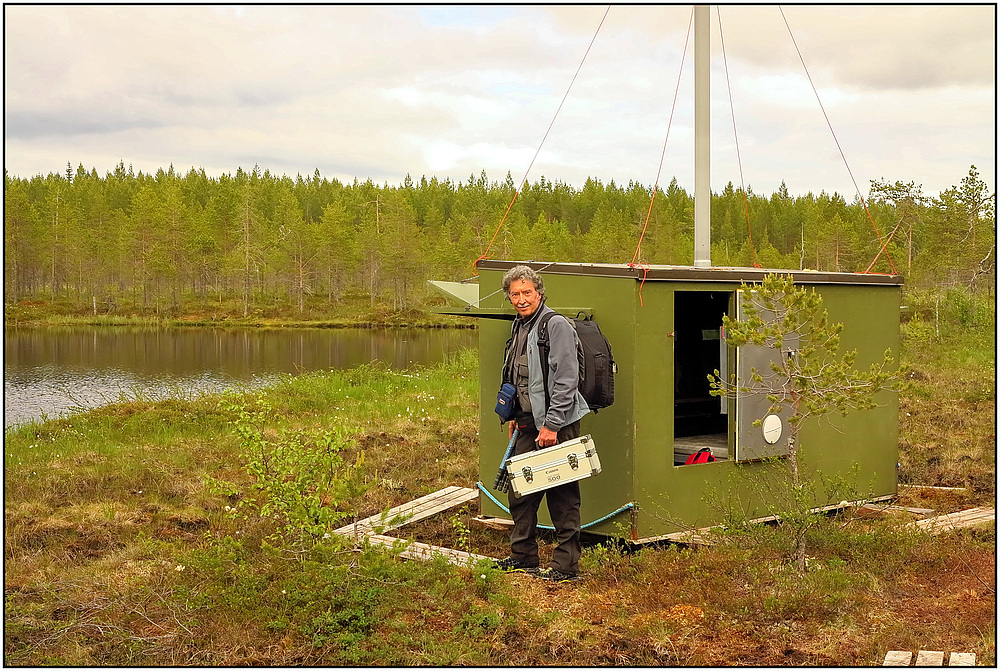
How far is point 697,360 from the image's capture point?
365 inches

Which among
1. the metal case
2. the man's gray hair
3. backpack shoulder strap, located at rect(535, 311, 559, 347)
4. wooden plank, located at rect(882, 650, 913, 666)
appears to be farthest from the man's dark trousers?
wooden plank, located at rect(882, 650, 913, 666)

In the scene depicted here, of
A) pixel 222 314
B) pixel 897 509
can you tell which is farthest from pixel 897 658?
pixel 222 314

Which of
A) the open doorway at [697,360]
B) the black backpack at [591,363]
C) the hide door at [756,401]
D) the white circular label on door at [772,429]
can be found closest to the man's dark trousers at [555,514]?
the black backpack at [591,363]

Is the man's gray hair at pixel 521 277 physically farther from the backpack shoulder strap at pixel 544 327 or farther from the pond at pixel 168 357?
the pond at pixel 168 357

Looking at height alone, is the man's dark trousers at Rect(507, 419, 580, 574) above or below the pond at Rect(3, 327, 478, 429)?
above

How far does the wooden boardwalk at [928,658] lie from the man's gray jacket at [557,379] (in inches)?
88.0

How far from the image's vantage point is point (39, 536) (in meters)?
7.05

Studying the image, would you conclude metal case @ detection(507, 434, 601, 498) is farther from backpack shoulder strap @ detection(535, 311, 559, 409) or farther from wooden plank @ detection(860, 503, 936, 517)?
wooden plank @ detection(860, 503, 936, 517)

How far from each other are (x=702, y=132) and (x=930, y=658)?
4.46m

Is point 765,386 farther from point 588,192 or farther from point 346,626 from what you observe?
point 588,192

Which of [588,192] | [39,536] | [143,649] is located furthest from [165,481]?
[588,192]

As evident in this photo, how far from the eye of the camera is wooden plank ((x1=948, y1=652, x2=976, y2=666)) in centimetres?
387

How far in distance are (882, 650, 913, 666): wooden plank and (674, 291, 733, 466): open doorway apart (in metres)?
4.61

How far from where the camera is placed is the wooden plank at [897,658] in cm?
395
